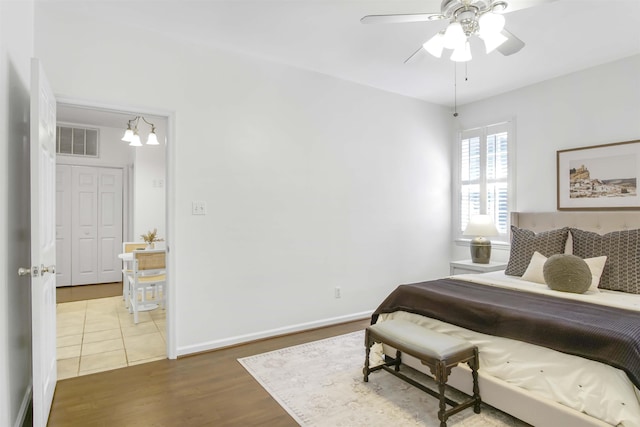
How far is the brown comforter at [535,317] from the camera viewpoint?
1695 mm

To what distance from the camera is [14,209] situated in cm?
195

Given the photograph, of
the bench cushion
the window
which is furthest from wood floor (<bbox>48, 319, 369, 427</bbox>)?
the window

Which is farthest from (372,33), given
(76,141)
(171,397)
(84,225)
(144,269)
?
(84,225)

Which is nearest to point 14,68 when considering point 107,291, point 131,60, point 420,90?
point 131,60

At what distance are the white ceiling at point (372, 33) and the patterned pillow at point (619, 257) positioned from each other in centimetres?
167

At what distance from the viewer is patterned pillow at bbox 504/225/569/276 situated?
320 cm

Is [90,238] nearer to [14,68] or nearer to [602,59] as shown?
[14,68]

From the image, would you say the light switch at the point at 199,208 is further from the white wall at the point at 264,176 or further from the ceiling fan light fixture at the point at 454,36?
the ceiling fan light fixture at the point at 454,36

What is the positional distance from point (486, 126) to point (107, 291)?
6.08 m

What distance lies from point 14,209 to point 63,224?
15.4 ft

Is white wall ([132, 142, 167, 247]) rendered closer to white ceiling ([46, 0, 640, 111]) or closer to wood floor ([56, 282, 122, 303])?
wood floor ([56, 282, 122, 303])

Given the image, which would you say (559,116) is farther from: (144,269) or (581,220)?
(144,269)

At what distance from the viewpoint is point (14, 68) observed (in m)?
1.89

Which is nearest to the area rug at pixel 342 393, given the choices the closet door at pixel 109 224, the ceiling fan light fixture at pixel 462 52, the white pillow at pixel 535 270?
the white pillow at pixel 535 270
